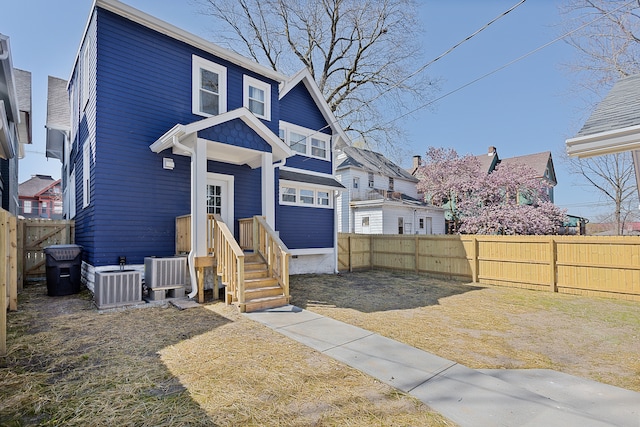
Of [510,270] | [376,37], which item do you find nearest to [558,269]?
[510,270]

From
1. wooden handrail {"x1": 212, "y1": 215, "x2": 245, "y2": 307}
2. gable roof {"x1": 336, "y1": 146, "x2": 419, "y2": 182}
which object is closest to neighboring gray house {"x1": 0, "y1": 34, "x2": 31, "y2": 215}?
wooden handrail {"x1": 212, "y1": 215, "x2": 245, "y2": 307}

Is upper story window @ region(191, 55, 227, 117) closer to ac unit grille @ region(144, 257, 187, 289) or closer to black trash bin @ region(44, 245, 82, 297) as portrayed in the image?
ac unit grille @ region(144, 257, 187, 289)

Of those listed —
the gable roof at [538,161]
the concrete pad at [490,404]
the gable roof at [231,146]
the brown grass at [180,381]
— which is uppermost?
the gable roof at [538,161]

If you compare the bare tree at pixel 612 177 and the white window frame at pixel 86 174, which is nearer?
the white window frame at pixel 86 174

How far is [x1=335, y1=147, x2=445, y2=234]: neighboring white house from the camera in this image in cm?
1998

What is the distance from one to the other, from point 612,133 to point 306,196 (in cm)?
906

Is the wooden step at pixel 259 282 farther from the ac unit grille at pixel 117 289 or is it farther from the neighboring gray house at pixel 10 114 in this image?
the neighboring gray house at pixel 10 114

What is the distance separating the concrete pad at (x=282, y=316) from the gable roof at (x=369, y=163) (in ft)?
50.3

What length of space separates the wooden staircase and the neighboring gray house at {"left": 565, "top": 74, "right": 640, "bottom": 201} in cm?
531

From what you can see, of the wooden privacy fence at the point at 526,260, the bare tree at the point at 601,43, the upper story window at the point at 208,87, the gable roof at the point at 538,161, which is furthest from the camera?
the gable roof at the point at 538,161

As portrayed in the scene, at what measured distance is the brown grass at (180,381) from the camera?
8.39 ft

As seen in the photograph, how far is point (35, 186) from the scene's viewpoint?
32906 millimetres

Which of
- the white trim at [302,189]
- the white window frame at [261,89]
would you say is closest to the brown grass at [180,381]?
the white trim at [302,189]

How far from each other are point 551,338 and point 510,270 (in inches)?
205
